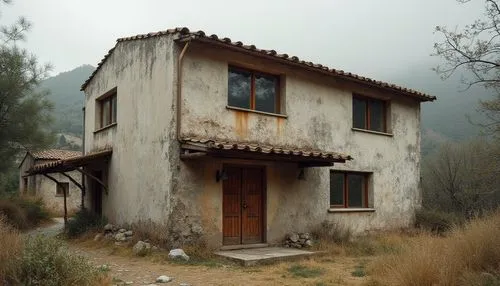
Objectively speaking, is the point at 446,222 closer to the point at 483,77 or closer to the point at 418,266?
the point at 483,77

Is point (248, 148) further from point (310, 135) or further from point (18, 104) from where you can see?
point (18, 104)

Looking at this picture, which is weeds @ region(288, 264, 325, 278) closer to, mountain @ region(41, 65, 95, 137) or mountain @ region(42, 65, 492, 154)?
mountain @ region(42, 65, 492, 154)

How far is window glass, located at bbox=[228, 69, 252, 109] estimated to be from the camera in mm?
11828

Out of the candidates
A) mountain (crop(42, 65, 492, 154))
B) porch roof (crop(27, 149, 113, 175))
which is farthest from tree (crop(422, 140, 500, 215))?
porch roof (crop(27, 149, 113, 175))

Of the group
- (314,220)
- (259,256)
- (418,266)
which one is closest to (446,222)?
(314,220)

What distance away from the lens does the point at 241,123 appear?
11.7m

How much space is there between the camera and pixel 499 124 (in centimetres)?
1027

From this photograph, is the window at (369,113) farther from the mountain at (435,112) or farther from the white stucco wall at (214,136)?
the mountain at (435,112)

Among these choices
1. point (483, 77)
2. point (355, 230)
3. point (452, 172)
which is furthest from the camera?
point (452, 172)

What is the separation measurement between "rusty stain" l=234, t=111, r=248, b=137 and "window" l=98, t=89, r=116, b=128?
5014 millimetres

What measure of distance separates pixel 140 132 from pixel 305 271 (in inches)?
231

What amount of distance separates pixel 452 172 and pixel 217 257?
71.5 ft

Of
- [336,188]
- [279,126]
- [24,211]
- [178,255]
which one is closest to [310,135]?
[279,126]

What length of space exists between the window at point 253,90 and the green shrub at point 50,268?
623 cm
